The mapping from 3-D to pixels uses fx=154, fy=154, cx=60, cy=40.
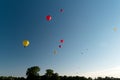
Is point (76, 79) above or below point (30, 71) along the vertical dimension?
below

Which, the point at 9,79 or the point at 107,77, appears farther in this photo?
the point at 107,77

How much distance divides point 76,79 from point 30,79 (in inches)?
1075

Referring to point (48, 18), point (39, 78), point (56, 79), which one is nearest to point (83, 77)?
point (56, 79)

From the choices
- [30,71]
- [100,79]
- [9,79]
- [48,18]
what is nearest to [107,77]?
[100,79]

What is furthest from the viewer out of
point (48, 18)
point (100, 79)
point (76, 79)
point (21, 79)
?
point (100, 79)

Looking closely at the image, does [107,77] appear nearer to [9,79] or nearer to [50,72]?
[50,72]

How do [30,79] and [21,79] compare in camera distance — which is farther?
[21,79]

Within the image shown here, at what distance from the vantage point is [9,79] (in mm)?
93938

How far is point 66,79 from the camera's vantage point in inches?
3691

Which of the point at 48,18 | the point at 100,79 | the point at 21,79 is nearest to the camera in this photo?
the point at 48,18

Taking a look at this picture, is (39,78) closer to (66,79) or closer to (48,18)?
(66,79)

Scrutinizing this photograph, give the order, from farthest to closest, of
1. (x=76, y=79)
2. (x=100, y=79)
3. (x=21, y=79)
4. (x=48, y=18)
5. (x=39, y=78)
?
(x=100, y=79)
(x=21, y=79)
(x=76, y=79)
(x=39, y=78)
(x=48, y=18)

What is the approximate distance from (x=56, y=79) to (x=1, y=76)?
36.1 metres

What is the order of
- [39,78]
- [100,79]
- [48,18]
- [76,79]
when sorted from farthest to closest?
[100,79] < [76,79] < [39,78] < [48,18]
